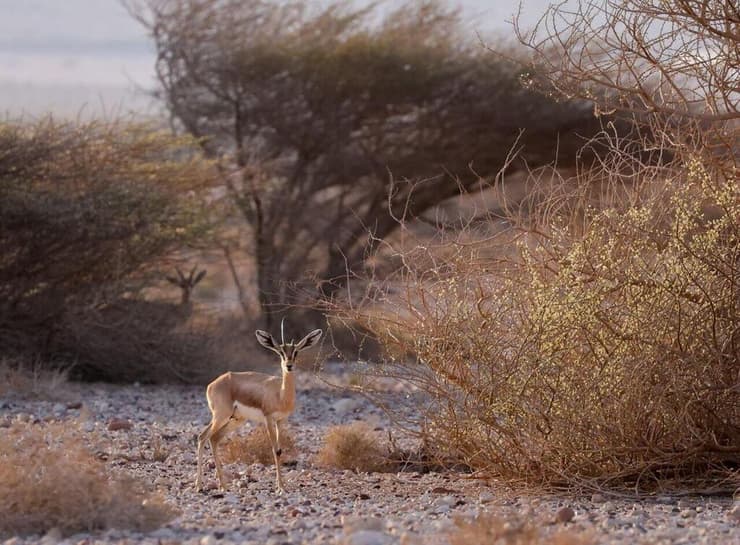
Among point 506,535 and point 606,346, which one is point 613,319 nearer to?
point 606,346

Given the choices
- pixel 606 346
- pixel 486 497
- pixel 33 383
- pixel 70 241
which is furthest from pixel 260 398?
pixel 70 241

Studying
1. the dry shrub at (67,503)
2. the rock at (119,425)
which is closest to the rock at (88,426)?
the rock at (119,425)

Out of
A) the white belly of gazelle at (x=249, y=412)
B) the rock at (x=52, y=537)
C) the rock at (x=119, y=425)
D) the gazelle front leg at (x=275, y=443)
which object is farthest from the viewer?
the rock at (x=119, y=425)

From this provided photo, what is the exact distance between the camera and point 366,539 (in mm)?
4973

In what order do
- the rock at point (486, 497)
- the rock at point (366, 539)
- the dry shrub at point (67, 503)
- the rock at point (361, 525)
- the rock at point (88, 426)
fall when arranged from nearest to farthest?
the rock at point (366, 539) → the rock at point (361, 525) → the dry shrub at point (67, 503) → the rock at point (486, 497) → the rock at point (88, 426)

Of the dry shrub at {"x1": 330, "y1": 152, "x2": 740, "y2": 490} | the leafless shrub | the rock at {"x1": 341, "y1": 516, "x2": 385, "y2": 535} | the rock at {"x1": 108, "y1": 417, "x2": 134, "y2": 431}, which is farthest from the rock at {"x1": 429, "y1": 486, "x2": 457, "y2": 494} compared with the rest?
the leafless shrub

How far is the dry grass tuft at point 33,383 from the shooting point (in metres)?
11.3

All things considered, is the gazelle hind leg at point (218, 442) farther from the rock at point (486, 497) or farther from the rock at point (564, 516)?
the rock at point (564, 516)

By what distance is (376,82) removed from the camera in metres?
18.1

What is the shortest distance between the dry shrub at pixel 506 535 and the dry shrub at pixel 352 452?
2.82 metres

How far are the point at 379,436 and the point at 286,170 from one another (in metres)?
9.49

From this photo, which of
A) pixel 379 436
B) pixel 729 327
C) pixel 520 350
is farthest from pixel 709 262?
pixel 379 436

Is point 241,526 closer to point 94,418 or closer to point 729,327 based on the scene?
point 729,327

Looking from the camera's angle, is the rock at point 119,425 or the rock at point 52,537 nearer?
the rock at point 52,537
